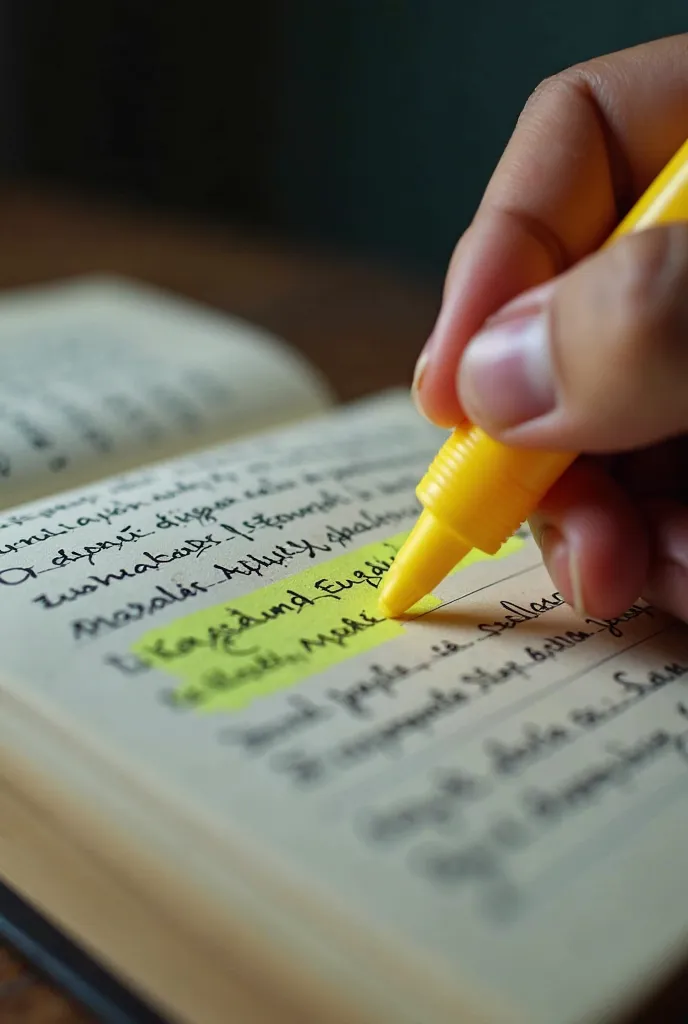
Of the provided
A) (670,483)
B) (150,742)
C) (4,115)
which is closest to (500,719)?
(150,742)

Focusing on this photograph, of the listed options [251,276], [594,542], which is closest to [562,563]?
[594,542]

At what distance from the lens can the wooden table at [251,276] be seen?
Answer: 74 cm

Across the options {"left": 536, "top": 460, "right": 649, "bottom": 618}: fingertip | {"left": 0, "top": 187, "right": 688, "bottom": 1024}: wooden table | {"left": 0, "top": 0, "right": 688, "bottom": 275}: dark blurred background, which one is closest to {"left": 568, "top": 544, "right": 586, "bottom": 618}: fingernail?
{"left": 536, "top": 460, "right": 649, "bottom": 618}: fingertip

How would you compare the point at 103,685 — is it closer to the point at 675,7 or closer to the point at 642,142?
the point at 642,142

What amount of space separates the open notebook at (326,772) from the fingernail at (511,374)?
0.07 m

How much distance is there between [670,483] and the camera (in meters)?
0.44

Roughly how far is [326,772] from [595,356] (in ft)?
0.42

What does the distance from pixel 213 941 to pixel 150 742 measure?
0.05 metres

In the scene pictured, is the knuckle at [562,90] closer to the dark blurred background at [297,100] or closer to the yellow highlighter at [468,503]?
the yellow highlighter at [468,503]


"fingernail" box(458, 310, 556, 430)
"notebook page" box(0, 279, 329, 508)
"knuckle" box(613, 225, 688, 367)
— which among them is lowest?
"notebook page" box(0, 279, 329, 508)

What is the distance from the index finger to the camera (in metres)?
0.39

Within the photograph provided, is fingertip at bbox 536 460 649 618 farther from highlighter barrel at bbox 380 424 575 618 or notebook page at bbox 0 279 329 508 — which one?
notebook page at bbox 0 279 329 508

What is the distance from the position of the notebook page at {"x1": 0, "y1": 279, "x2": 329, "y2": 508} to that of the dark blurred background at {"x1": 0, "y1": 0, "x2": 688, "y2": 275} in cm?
42

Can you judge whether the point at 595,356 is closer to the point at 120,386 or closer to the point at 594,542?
the point at 594,542
